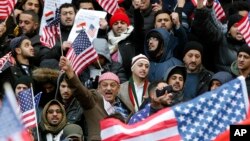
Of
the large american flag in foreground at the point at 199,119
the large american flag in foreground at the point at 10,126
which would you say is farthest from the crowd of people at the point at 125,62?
the large american flag in foreground at the point at 10,126

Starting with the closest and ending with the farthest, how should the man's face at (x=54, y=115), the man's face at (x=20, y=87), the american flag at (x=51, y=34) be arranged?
1. the man's face at (x=54, y=115)
2. the man's face at (x=20, y=87)
3. the american flag at (x=51, y=34)

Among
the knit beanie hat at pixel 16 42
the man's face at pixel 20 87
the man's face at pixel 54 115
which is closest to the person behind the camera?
the man's face at pixel 54 115

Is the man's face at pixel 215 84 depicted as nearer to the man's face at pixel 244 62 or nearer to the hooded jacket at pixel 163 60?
the man's face at pixel 244 62

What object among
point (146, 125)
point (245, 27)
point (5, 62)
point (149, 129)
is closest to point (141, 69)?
point (245, 27)

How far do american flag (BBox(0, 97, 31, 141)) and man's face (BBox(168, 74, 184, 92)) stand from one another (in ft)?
18.1

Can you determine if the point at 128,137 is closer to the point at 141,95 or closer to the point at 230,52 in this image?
the point at 141,95

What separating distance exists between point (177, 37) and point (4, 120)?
7.14 metres

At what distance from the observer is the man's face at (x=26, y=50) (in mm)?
19688

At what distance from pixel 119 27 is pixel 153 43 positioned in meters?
1.16

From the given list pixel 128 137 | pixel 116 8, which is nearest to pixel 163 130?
pixel 128 137

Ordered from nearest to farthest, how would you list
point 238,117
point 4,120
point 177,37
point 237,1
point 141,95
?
point 4,120 < point 238,117 < point 141,95 < point 177,37 < point 237,1

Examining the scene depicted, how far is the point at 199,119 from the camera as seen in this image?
14117 millimetres

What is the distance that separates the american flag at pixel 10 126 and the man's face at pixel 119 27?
7.38 meters

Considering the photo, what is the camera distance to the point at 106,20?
Answer: 69.1ft
